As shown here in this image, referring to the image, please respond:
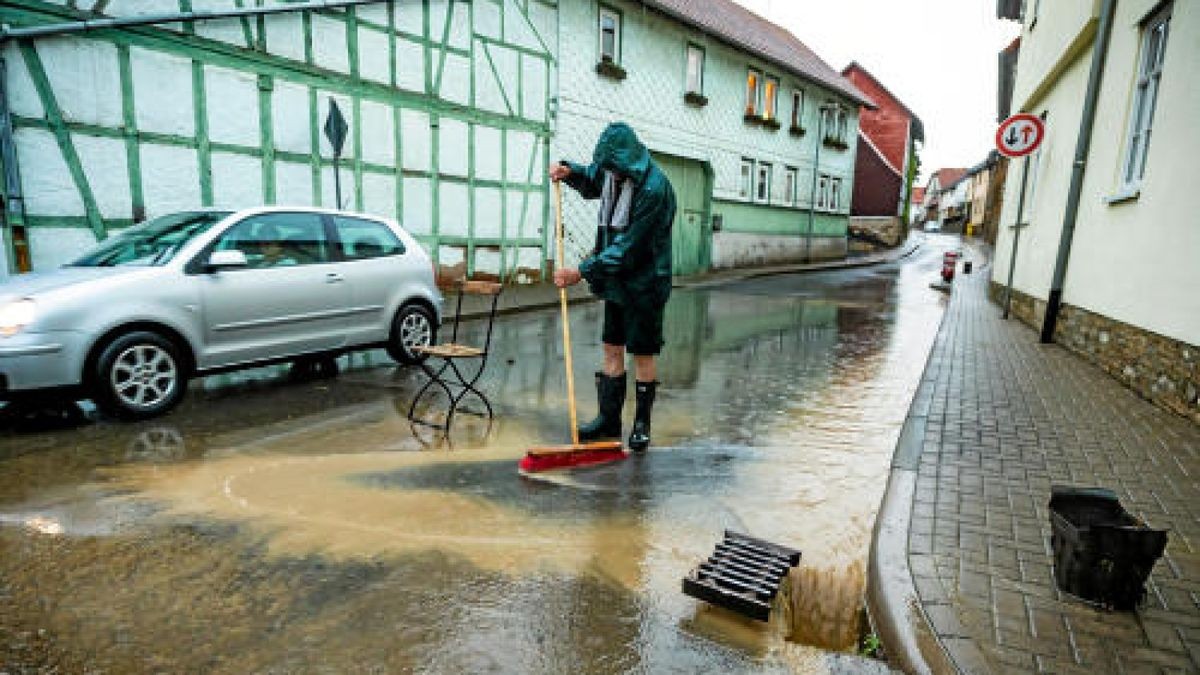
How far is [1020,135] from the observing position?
10555 mm

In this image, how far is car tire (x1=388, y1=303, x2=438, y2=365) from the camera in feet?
23.0

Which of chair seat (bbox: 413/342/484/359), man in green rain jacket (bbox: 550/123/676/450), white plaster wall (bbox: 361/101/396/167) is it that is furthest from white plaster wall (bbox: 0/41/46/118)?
man in green rain jacket (bbox: 550/123/676/450)

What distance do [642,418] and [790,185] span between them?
22717mm

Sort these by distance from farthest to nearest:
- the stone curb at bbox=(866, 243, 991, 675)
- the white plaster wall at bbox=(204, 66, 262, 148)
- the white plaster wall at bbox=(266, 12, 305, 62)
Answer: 1. the white plaster wall at bbox=(266, 12, 305, 62)
2. the white plaster wall at bbox=(204, 66, 262, 148)
3. the stone curb at bbox=(866, 243, 991, 675)

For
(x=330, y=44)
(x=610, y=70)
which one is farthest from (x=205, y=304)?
(x=610, y=70)

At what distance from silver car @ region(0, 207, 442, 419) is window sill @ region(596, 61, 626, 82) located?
35.7 ft

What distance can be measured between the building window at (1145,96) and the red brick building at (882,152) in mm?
29723

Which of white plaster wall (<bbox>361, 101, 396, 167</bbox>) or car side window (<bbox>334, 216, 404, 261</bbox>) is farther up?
white plaster wall (<bbox>361, 101, 396, 167</bbox>)

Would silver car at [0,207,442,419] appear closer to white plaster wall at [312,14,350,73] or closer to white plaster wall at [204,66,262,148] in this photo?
white plaster wall at [204,66,262,148]

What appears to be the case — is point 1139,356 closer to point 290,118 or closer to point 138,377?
point 138,377

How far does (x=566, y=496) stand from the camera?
3771mm

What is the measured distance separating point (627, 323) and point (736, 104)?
762 inches

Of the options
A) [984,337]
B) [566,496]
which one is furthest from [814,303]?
[566,496]

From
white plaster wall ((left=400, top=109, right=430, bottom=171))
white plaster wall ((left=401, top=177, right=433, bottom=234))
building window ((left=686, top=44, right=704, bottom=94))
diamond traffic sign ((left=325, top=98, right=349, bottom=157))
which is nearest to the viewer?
diamond traffic sign ((left=325, top=98, right=349, bottom=157))
